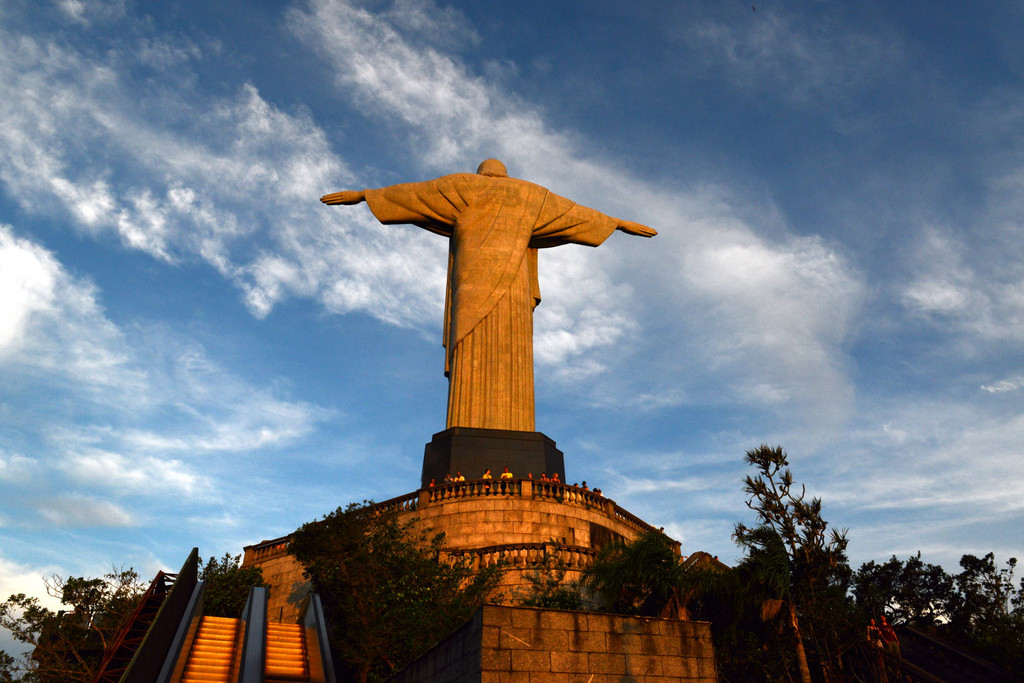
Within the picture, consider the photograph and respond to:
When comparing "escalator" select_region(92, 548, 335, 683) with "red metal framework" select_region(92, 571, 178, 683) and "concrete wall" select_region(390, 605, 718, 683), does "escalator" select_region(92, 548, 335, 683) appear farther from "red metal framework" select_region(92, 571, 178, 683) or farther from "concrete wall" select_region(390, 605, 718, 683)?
"concrete wall" select_region(390, 605, 718, 683)

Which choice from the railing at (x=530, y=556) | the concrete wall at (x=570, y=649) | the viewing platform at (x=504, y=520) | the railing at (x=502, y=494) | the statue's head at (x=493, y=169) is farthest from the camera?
the statue's head at (x=493, y=169)

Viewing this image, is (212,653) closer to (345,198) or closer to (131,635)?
(131,635)

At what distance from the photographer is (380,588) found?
17391 millimetres

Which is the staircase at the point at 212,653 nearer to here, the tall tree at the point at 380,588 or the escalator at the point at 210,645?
the escalator at the point at 210,645

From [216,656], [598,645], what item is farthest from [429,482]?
[598,645]

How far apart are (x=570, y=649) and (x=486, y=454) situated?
15.2 metres

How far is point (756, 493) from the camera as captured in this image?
1372cm

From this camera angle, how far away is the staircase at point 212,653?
14727mm

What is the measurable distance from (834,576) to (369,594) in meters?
9.83

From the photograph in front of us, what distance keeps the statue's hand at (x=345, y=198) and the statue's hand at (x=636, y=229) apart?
1078cm

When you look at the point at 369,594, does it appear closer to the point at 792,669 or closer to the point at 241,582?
the point at 241,582

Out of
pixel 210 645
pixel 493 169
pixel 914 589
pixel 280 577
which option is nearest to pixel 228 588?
pixel 280 577

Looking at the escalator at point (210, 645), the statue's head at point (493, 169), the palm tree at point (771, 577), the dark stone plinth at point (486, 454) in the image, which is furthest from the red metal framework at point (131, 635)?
the statue's head at point (493, 169)

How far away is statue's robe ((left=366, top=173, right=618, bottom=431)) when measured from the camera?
88.9ft
